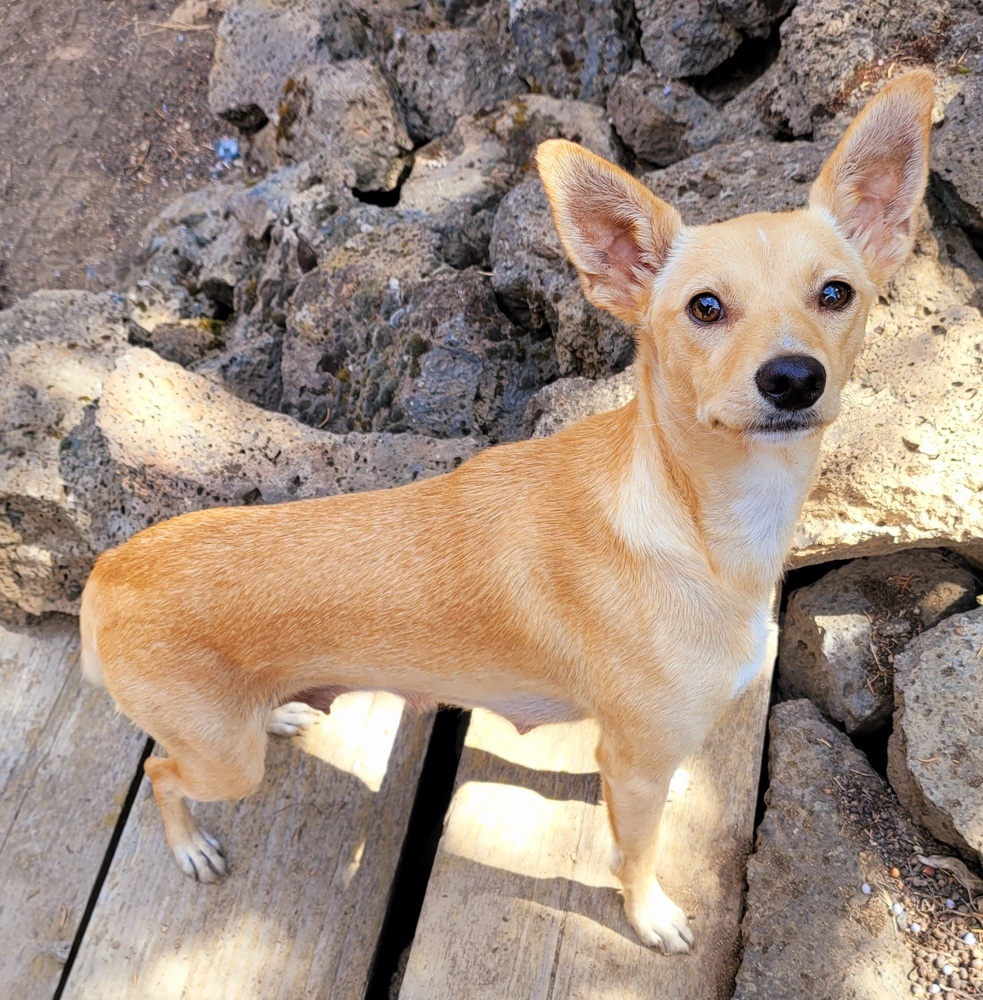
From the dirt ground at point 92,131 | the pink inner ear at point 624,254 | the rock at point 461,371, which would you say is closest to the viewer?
the pink inner ear at point 624,254

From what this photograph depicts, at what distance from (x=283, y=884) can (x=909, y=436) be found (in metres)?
2.85

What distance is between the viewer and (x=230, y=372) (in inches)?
177

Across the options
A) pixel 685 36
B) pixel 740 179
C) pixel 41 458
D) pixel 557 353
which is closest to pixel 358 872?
pixel 41 458

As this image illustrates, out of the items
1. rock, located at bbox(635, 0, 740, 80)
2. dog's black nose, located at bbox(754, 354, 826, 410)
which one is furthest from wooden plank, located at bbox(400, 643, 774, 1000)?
rock, located at bbox(635, 0, 740, 80)

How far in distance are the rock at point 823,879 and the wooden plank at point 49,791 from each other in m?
2.51

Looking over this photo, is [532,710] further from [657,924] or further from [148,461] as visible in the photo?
[148,461]

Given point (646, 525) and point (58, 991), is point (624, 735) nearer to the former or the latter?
point (646, 525)

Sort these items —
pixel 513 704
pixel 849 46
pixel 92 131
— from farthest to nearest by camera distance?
pixel 92 131 → pixel 849 46 → pixel 513 704

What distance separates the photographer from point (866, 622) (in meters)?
3.36

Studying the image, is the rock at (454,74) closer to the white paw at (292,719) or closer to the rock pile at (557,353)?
the rock pile at (557,353)

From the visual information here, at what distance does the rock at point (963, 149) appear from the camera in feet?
10.7

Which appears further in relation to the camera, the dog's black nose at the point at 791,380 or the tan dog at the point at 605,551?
the tan dog at the point at 605,551

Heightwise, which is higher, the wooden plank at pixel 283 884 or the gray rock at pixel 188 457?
the gray rock at pixel 188 457

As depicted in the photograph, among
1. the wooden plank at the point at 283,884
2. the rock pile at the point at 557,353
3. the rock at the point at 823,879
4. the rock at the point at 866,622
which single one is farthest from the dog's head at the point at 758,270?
the wooden plank at the point at 283,884
